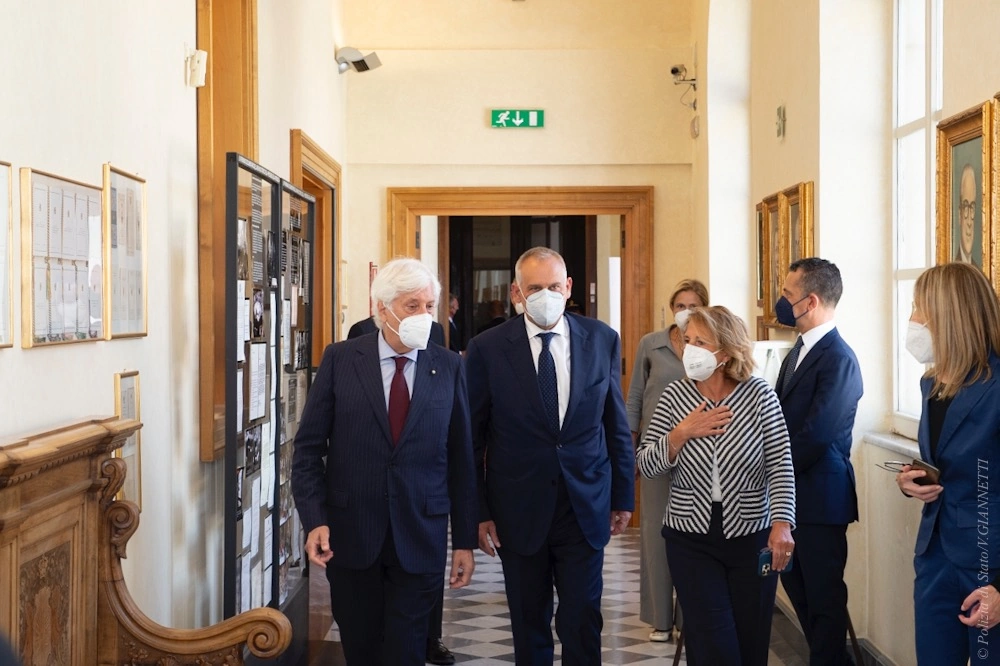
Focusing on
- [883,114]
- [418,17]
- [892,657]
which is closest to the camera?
[892,657]

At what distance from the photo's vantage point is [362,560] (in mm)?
3869

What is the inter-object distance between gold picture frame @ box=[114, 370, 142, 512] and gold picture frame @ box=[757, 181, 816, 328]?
308 centimetres

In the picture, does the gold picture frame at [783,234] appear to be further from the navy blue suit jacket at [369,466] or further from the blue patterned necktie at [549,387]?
the navy blue suit jacket at [369,466]

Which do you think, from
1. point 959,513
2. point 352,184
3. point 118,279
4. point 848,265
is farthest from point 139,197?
point 352,184

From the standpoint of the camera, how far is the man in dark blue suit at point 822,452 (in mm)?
4809

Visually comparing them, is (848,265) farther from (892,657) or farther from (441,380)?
(441,380)

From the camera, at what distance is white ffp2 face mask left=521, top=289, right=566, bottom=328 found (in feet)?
14.2

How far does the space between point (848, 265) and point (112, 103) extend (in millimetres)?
3616

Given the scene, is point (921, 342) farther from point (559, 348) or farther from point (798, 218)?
point (798, 218)

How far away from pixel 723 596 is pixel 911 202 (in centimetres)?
255

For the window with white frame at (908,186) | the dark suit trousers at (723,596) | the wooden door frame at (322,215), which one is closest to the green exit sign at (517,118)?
the wooden door frame at (322,215)

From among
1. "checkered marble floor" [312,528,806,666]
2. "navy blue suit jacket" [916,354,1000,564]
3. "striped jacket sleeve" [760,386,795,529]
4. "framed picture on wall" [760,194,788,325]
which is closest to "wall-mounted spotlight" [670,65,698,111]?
"framed picture on wall" [760,194,788,325]

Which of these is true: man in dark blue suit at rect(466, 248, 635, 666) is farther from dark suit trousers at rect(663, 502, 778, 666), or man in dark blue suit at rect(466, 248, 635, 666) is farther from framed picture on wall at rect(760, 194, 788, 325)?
framed picture on wall at rect(760, 194, 788, 325)

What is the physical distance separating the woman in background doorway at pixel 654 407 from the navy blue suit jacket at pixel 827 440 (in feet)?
3.43
